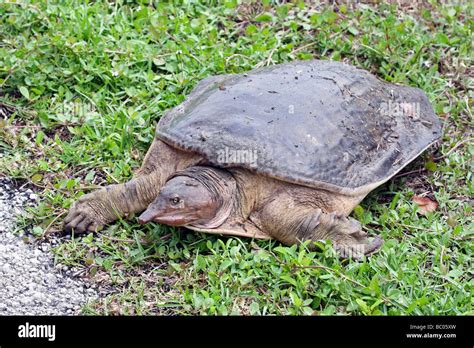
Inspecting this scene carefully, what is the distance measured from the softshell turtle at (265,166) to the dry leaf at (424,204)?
0.24m

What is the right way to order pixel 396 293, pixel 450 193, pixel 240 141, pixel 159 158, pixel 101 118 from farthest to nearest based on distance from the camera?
pixel 101 118 → pixel 450 193 → pixel 159 158 → pixel 240 141 → pixel 396 293

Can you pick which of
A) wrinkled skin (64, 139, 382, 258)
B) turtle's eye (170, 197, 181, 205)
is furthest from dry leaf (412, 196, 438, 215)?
turtle's eye (170, 197, 181, 205)

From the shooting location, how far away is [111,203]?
13.5ft

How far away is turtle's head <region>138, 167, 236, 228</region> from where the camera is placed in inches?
149

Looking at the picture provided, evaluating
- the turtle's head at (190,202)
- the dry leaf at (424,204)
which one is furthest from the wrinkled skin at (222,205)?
the dry leaf at (424,204)

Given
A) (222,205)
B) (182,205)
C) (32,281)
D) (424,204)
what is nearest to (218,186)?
(222,205)

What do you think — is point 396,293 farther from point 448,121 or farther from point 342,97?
point 448,121

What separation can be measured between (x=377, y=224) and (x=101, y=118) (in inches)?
72.4

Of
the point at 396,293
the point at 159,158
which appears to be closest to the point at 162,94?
the point at 159,158

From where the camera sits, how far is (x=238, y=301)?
3605mm

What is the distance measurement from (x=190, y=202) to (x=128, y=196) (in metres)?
0.46

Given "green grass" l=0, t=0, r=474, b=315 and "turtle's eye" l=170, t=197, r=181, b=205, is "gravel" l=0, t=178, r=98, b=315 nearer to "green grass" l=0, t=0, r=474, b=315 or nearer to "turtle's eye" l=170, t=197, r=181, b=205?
"green grass" l=0, t=0, r=474, b=315

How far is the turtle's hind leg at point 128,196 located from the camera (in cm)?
406

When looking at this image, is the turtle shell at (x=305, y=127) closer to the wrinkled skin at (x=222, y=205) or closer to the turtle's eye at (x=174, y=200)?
the wrinkled skin at (x=222, y=205)
